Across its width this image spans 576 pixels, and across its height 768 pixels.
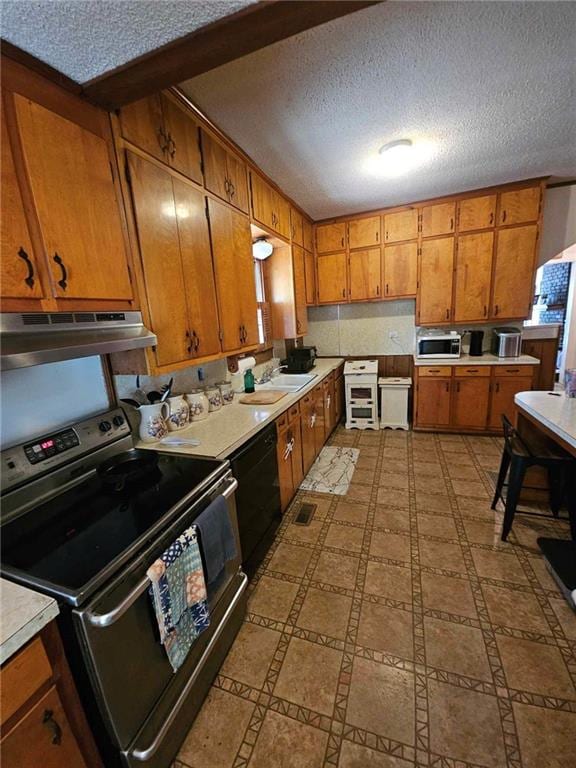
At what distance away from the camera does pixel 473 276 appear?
349 cm

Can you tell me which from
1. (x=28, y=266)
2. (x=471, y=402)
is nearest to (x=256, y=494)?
(x=28, y=266)

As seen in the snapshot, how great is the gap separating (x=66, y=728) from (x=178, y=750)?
0.56m

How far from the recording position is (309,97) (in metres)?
1.68

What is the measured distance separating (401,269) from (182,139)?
287cm

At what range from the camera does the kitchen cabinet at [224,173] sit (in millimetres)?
1859

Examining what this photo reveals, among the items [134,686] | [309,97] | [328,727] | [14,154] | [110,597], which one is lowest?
[328,727]

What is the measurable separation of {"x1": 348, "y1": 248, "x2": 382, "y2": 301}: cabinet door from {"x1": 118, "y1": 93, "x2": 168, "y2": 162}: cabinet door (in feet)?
9.27

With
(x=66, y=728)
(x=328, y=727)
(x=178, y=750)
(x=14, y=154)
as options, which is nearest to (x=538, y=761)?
(x=328, y=727)

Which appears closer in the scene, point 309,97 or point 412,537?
point 309,97

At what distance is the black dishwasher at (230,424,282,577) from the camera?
166 cm

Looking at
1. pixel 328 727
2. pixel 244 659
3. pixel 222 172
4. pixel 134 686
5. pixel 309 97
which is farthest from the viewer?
pixel 222 172

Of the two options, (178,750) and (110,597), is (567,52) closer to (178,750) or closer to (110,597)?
(110,597)

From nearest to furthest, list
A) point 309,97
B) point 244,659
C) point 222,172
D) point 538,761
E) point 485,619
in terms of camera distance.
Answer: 1. point 538,761
2. point 244,659
3. point 485,619
4. point 309,97
5. point 222,172

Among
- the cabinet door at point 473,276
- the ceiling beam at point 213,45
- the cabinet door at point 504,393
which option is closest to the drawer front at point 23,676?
the ceiling beam at point 213,45
